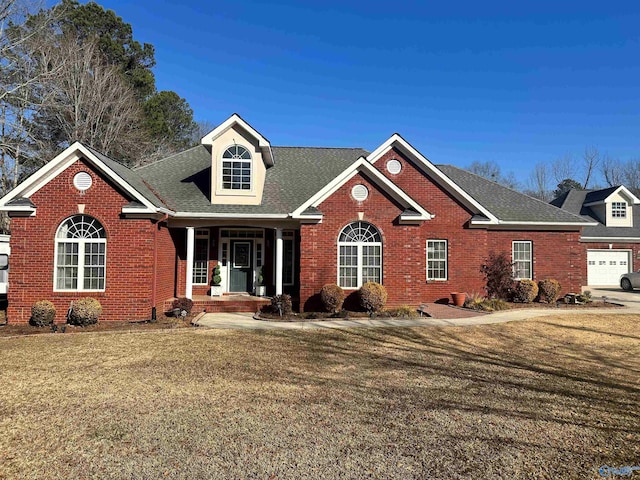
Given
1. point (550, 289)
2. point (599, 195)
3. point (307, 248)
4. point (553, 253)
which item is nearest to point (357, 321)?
point (307, 248)

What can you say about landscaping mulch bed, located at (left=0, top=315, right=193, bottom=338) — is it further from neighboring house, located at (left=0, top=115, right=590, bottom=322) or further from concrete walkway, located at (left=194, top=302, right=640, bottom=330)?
concrete walkway, located at (left=194, top=302, right=640, bottom=330)

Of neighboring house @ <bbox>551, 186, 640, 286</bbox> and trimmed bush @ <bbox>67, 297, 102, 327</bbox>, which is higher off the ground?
neighboring house @ <bbox>551, 186, 640, 286</bbox>

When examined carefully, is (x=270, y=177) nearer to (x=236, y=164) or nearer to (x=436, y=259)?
(x=236, y=164)

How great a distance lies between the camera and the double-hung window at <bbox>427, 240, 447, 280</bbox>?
16922mm

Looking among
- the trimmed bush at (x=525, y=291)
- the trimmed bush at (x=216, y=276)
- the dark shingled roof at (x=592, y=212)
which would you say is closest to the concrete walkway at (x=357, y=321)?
the trimmed bush at (x=525, y=291)

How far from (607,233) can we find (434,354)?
2322cm

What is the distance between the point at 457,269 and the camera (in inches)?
666

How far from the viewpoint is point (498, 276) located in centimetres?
1677

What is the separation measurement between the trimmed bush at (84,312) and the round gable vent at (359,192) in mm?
9128

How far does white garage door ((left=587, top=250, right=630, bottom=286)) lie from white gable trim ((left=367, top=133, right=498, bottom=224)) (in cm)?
1321

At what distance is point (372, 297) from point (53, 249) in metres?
10.4

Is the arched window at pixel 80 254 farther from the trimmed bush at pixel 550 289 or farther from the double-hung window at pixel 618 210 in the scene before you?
the double-hung window at pixel 618 210

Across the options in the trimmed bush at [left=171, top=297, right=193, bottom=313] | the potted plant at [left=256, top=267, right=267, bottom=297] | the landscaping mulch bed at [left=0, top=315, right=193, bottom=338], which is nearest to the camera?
the landscaping mulch bed at [left=0, top=315, right=193, bottom=338]

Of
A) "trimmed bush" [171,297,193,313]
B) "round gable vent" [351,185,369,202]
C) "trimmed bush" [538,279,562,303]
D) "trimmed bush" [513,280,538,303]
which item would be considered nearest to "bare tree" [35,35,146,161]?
"trimmed bush" [171,297,193,313]
